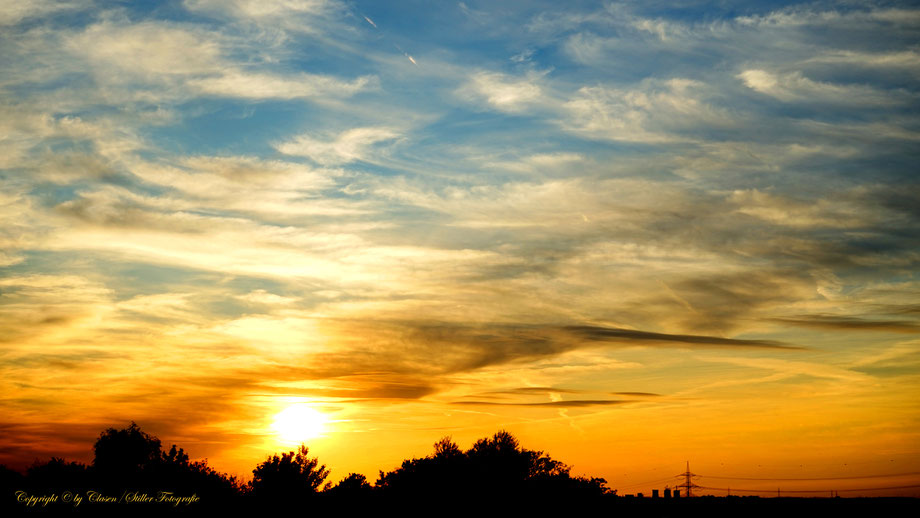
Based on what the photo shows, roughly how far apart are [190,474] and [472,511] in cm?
3800

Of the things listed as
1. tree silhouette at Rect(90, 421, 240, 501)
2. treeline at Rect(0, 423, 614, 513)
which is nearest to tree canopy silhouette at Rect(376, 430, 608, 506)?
treeline at Rect(0, 423, 614, 513)

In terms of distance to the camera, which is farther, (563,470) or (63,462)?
(563,470)

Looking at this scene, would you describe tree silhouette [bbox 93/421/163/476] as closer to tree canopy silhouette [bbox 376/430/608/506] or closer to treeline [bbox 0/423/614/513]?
treeline [bbox 0/423/614/513]

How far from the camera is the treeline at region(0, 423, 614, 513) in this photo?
3688 inches

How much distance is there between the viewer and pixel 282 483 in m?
107

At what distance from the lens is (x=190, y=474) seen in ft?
351

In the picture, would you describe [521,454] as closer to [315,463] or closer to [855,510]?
[315,463]

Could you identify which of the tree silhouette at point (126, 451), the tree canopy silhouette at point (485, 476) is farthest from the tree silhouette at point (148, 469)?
the tree canopy silhouette at point (485, 476)

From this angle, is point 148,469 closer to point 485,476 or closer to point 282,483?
point 282,483

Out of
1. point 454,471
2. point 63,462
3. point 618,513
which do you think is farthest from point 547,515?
point 63,462

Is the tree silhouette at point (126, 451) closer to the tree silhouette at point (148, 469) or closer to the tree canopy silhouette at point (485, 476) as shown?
the tree silhouette at point (148, 469)

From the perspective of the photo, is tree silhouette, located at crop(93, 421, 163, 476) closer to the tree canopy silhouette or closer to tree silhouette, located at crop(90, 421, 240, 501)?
tree silhouette, located at crop(90, 421, 240, 501)

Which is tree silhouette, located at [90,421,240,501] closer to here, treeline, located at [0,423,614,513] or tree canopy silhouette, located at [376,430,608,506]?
treeline, located at [0,423,614,513]

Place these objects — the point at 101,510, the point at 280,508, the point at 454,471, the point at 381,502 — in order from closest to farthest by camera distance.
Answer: the point at 101,510
the point at 280,508
the point at 381,502
the point at 454,471
